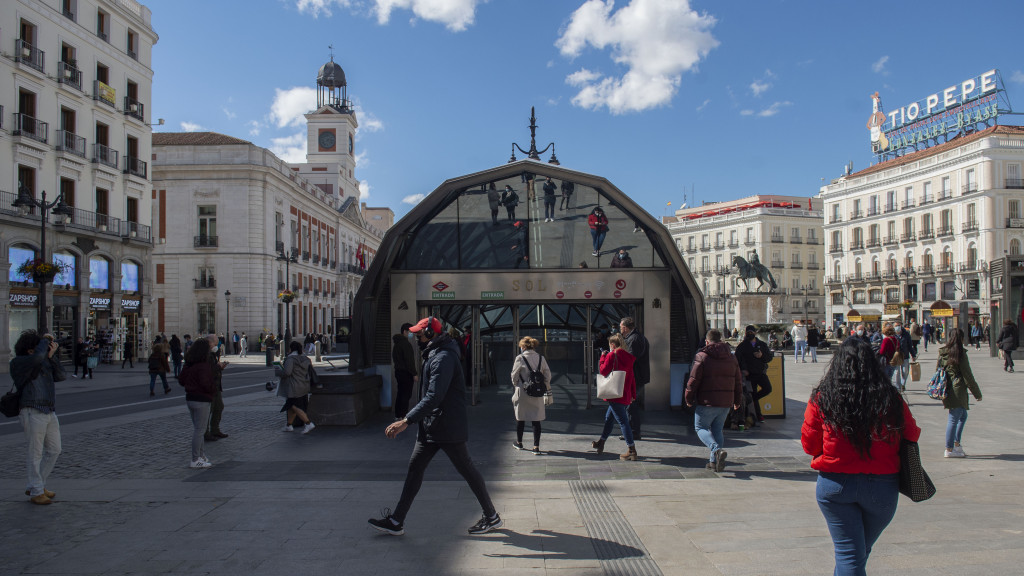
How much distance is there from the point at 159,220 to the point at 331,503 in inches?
1836

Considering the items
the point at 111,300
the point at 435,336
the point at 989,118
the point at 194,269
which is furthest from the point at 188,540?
the point at 989,118

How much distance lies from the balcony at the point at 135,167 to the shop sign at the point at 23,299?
9093 mm

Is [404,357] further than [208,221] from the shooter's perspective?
No

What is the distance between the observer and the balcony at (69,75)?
3250 cm

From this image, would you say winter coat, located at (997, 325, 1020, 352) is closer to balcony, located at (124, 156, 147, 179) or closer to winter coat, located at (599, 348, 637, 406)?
winter coat, located at (599, 348, 637, 406)

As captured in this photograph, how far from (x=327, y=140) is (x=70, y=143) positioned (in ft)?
142

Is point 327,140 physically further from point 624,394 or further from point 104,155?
point 624,394

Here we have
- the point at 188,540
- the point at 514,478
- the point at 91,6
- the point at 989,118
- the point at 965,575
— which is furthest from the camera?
the point at 989,118

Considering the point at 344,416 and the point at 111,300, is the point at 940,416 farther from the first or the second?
the point at 111,300

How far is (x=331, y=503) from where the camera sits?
22.4 feet

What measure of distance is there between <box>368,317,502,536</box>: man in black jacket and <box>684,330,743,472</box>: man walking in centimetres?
302

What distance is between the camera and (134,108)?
3803 centimetres

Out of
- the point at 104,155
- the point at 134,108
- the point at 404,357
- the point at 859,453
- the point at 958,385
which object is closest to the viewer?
the point at 859,453

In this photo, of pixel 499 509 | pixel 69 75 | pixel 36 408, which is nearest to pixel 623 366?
pixel 499 509
